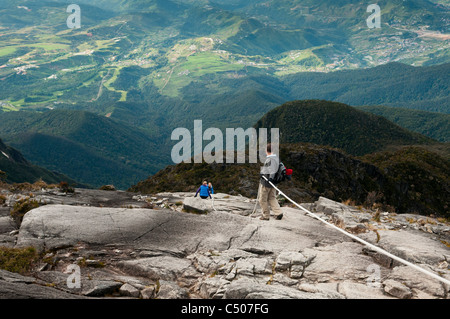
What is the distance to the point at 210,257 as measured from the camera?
11492mm

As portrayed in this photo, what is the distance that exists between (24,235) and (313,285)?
37.3 feet

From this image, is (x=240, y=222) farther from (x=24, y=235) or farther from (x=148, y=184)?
(x=148, y=184)

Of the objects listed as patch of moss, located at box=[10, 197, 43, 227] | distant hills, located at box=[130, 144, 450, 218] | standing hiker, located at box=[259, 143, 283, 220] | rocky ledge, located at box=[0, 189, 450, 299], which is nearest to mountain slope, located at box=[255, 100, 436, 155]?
distant hills, located at box=[130, 144, 450, 218]

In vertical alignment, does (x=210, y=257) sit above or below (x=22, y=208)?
above

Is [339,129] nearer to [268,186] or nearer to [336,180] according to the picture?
[336,180]

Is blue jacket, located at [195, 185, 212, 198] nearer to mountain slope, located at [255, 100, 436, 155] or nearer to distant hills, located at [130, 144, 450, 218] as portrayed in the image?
distant hills, located at [130, 144, 450, 218]

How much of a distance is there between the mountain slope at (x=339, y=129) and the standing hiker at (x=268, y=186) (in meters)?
138

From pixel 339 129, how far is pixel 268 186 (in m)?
157

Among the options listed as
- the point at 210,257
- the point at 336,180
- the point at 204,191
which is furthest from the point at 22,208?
the point at 336,180

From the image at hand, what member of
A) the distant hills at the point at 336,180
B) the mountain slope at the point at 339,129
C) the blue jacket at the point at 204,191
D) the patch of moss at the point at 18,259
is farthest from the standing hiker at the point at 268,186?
the mountain slope at the point at 339,129

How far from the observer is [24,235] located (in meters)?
12.3
